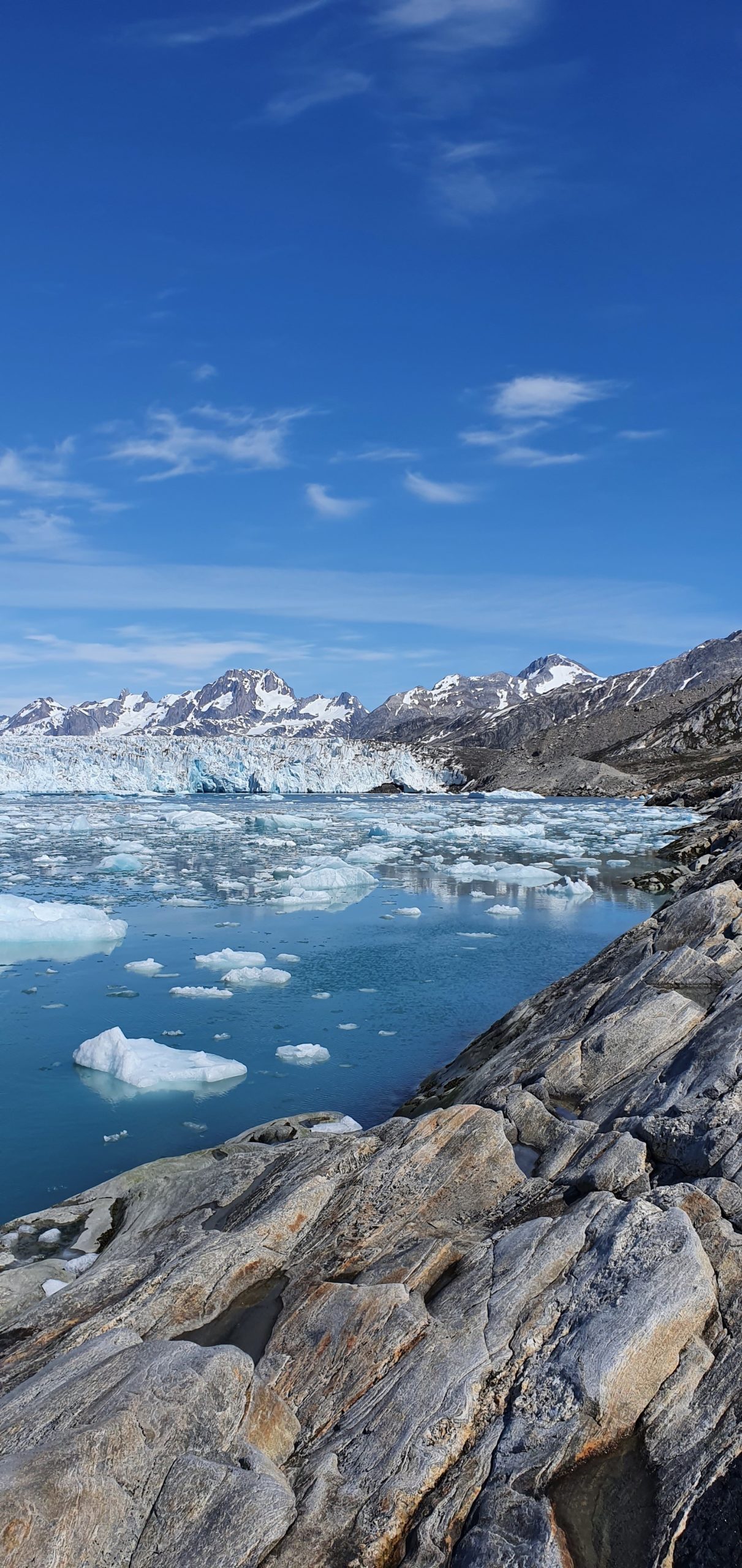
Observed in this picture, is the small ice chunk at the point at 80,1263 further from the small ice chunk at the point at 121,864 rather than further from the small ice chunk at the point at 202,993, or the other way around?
the small ice chunk at the point at 121,864

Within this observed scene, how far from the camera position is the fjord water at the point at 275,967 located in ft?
36.2

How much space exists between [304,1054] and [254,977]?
4.23 metres

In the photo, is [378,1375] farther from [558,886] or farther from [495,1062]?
[558,886]

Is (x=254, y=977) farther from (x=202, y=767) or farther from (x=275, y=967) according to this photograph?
(x=202, y=767)

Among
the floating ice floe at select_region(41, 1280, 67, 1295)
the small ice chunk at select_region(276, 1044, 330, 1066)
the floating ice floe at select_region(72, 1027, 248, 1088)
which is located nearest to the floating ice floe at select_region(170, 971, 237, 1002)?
the small ice chunk at select_region(276, 1044, 330, 1066)

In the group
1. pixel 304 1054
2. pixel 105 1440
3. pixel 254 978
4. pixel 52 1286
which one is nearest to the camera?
pixel 105 1440

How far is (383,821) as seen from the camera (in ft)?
190

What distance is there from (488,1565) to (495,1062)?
6555 millimetres

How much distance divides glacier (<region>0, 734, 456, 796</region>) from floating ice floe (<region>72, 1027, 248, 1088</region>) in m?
95.7

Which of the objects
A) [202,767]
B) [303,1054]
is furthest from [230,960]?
[202,767]

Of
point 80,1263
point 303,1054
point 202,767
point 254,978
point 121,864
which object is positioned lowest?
point 80,1263

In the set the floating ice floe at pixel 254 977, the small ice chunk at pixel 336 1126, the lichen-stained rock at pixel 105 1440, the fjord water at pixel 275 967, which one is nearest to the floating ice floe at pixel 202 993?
the fjord water at pixel 275 967

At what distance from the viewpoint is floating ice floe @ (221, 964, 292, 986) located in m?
16.8

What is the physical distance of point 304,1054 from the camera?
1288 cm
